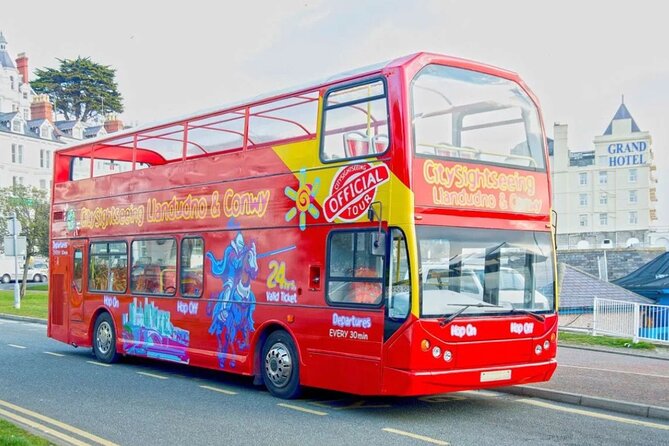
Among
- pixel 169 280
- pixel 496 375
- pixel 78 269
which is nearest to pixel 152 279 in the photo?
pixel 169 280

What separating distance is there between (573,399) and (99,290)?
924cm

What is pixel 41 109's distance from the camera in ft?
260

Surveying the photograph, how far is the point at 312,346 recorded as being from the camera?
10578mm

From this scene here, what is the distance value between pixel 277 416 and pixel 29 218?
37009mm

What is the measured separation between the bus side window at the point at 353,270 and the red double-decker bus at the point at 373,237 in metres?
0.02

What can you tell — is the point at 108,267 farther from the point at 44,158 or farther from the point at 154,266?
the point at 44,158

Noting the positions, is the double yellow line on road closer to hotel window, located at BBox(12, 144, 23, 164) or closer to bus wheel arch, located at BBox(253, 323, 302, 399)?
bus wheel arch, located at BBox(253, 323, 302, 399)

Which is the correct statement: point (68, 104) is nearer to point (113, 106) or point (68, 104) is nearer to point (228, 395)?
point (113, 106)

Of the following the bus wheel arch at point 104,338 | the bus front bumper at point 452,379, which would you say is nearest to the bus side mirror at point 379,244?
the bus front bumper at point 452,379

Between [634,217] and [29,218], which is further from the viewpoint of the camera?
[634,217]

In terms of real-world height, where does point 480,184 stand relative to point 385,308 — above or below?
above

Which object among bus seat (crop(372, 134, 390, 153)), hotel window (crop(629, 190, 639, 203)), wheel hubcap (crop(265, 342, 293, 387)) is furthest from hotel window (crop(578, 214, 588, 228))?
bus seat (crop(372, 134, 390, 153))

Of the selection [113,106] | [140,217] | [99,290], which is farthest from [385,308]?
[113,106]

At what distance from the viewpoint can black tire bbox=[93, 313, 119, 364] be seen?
15.4 m
